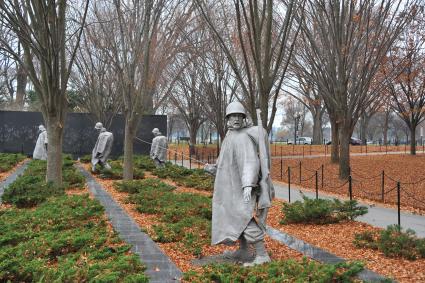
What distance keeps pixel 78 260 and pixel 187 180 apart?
9487 millimetres

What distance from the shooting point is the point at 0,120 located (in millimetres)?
27484

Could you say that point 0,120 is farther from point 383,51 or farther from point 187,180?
point 383,51

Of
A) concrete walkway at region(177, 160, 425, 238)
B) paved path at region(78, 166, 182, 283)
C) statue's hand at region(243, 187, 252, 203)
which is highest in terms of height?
statue's hand at region(243, 187, 252, 203)

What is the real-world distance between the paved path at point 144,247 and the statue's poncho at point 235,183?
2.26 feet

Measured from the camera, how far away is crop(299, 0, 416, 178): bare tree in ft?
42.7

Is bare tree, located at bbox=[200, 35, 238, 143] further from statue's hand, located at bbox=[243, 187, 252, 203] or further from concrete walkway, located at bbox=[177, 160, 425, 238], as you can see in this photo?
statue's hand, located at bbox=[243, 187, 252, 203]

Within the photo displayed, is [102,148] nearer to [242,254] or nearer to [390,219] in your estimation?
[390,219]

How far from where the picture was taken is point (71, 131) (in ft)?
93.1

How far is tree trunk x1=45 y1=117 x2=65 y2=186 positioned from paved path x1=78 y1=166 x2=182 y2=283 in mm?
1745

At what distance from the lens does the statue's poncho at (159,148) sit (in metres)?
18.9

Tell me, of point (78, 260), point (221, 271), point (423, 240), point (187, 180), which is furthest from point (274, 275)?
point (187, 180)

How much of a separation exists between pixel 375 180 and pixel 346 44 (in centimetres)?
522

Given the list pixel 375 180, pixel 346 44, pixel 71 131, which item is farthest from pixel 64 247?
pixel 71 131

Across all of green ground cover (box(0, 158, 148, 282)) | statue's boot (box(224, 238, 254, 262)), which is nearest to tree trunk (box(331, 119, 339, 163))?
green ground cover (box(0, 158, 148, 282))
